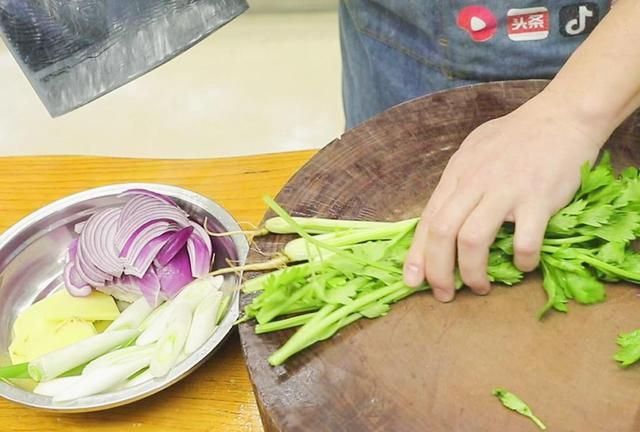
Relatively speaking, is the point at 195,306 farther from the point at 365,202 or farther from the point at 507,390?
the point at 507,390

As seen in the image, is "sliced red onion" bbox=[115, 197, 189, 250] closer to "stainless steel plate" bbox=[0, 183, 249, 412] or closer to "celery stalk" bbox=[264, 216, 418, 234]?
"stainless steel plate" bbox=[0, 183, 249, 412]

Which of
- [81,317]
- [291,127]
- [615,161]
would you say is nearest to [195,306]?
[81,317]

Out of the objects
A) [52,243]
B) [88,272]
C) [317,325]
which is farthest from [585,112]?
[52,243]

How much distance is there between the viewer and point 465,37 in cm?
104

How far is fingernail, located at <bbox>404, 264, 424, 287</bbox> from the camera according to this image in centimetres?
80

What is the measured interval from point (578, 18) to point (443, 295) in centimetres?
44

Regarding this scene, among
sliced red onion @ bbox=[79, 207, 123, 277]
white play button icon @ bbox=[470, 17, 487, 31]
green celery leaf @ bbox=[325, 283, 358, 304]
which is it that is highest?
white play button icon @ bbox=[470, 17, 487, 31]

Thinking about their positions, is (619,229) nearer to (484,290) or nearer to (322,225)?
(484,290)

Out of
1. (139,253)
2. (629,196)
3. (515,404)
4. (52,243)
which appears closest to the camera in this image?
(515,404)

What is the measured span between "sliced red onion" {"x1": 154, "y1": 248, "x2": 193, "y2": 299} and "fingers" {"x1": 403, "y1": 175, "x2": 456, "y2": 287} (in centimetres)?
29

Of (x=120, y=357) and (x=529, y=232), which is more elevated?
(x=529, y=232)

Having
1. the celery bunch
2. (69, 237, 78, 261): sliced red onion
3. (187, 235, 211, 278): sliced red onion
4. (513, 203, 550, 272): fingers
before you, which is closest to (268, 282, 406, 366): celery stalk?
the celery bunch

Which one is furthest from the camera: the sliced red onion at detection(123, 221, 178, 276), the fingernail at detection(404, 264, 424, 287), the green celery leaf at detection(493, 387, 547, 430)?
the sliced red onion at detection(123, 221, 178, 276)

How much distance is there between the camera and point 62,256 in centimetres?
106
